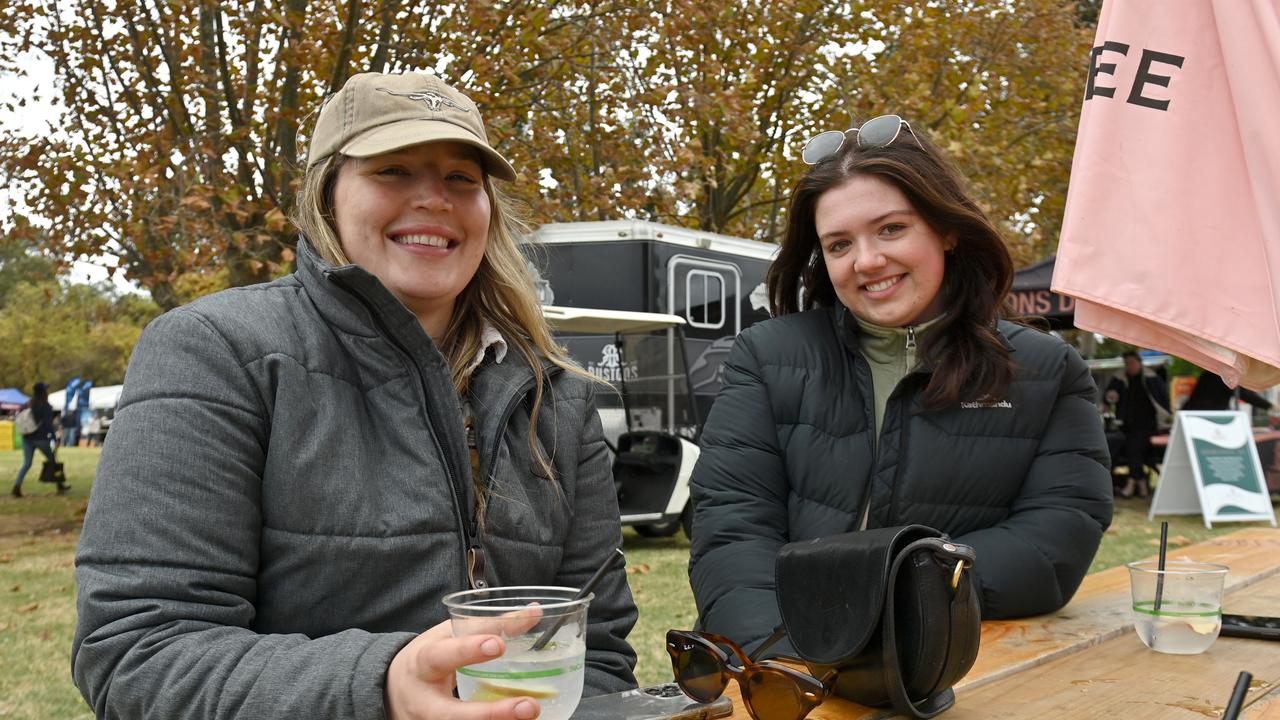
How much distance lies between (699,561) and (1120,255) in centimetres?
98

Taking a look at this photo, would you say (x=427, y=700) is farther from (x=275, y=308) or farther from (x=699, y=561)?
(x=699, y=561)

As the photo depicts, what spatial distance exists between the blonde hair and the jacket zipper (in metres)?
0.08

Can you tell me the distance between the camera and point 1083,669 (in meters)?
1.92

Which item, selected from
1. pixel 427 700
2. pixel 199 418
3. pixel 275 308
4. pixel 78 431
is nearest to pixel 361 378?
pixel 275 308

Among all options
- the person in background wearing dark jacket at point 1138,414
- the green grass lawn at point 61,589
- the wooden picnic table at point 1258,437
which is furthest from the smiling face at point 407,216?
the person in background wearing dark jacket at point 1138,414

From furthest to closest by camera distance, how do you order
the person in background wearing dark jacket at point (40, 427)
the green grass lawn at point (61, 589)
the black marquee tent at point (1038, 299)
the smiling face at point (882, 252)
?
the person in background wearing dark jacket at point (40, 427) → the black marquee tent at point (1038, 299) → the green grass lawn at point (61, 589) → the smiling face at point (882, 252)

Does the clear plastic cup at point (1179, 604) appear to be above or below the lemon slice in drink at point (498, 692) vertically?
below

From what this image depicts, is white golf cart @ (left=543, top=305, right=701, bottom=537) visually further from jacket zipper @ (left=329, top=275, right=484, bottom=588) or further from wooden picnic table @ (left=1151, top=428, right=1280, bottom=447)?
jacket zipper @ (left=329, top=275, right=484, bottom=588)

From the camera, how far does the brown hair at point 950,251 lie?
7.55ft

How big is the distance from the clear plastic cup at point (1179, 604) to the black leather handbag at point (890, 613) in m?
0.62

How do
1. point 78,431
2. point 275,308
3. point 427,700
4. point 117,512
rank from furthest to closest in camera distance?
point 78,431, point 275,308, point 117,512, point 427,700

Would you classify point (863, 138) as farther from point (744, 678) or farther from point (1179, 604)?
point (744, 678)

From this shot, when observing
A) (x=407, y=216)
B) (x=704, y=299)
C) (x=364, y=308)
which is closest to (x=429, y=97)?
(x=407, y=216)

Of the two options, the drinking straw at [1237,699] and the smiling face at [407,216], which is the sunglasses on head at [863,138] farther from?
the drinking straw at [1237,699]
